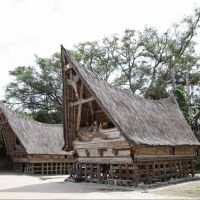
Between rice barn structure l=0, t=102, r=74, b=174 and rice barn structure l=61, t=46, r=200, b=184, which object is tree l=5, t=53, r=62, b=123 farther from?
rice barn structure l=61, t=46, r=200, b=184

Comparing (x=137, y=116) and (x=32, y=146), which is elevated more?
(x=137, y=116)

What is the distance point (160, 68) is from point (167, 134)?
88.3ft

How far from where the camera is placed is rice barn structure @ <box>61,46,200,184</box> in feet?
56.4

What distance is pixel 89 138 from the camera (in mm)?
19625

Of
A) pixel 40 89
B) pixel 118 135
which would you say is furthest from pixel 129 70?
pixel 118 135

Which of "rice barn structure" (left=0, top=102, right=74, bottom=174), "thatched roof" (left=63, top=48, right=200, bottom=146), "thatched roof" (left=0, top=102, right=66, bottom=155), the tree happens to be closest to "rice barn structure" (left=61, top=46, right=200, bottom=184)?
"thatched roof" (left=63, top=48, right=200, bottom=146)

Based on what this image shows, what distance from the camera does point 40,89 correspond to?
5034 cm

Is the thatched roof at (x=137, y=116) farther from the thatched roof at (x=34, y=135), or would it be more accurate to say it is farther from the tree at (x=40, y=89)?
the tree at (x=40, y=89)

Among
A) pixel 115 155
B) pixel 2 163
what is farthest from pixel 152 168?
pixel 2 163

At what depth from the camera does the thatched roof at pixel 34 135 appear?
93.7 feet

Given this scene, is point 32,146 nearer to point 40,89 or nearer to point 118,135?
point 118,135

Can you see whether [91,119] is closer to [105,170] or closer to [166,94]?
[105,170]

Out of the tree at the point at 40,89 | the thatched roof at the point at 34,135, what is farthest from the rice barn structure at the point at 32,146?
the tree at the point at 40,89

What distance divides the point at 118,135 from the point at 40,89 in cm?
3432
